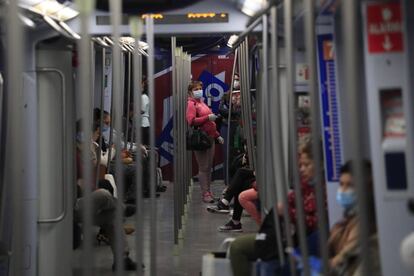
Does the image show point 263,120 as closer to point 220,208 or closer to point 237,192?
point 237,192

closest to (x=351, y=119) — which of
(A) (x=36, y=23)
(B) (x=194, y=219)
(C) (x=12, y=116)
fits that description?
(C) (x=12, y=116)

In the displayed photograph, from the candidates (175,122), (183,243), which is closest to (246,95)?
(175,122)

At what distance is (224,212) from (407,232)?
18.0ft

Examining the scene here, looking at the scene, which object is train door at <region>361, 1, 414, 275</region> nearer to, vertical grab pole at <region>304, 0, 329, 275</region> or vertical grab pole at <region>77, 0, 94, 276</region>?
vertical grab pole at <region>304, 0, 329, 275</region>

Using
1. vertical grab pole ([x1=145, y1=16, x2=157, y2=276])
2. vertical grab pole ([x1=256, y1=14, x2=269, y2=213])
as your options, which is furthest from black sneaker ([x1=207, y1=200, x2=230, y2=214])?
vertical grab pole ([x1=145, y1=16, x2=157, y2=276])

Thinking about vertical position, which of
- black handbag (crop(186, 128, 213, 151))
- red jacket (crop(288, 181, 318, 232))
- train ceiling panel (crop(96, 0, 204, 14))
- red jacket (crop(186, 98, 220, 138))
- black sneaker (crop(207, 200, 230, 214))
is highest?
train ceiling panel (crop(96, 0, 204, 14))

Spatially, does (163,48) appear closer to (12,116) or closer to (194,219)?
(194,219)

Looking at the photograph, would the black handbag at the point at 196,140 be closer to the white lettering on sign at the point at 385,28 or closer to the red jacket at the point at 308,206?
the red jacket at the point at 308,206

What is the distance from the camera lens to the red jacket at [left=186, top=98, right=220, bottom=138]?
325 inches

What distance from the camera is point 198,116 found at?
27.4ft

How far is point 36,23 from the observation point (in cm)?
400

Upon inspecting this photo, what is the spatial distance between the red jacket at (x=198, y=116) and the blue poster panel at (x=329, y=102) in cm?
496

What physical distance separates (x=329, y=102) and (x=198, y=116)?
5.11 metres

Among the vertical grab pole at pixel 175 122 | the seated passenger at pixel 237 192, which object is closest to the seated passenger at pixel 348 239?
the vertical grab pole at pixel 175 122
